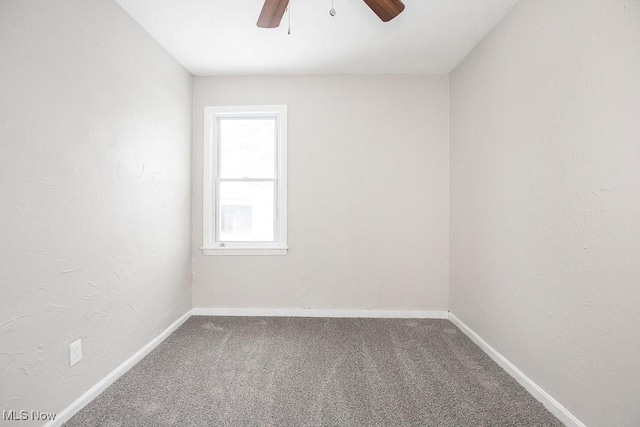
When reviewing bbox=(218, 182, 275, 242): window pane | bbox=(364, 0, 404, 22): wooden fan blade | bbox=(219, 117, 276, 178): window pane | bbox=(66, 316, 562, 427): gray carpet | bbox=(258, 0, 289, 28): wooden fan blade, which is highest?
bbox=(364, 0, 404, 22): wooden fan blade

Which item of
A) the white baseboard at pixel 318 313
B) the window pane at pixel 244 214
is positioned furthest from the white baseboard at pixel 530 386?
the window pane at pixel 244 214

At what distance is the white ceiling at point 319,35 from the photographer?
7.78 ft

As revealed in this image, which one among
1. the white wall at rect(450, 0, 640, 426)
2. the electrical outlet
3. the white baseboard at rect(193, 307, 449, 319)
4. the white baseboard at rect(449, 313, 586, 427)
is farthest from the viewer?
the white baseboard at rect(193, 307, 449, 319)

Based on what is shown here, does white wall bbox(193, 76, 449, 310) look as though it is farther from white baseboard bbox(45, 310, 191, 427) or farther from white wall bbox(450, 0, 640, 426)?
white baseboard bbox(45, 310, 191, 427)

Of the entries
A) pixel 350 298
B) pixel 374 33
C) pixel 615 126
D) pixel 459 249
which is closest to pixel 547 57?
pixel 615 126

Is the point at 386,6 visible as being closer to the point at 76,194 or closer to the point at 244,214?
the point at 76,194

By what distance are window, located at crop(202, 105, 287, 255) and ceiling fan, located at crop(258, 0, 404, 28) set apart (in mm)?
1622

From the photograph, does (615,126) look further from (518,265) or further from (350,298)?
(350,298)

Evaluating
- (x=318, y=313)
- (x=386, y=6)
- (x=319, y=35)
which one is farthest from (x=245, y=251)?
(x=386, y=6)

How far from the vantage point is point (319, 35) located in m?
2.75

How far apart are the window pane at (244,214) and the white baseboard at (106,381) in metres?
1.07

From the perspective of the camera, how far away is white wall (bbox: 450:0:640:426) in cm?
148

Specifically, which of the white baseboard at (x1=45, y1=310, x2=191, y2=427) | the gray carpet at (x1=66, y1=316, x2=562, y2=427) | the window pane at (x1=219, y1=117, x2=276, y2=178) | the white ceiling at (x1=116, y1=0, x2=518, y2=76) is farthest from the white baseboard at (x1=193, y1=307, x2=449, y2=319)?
the white ceiling at (x1=116, y1=0, x2=518, y2=76)

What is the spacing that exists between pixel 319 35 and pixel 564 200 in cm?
211
